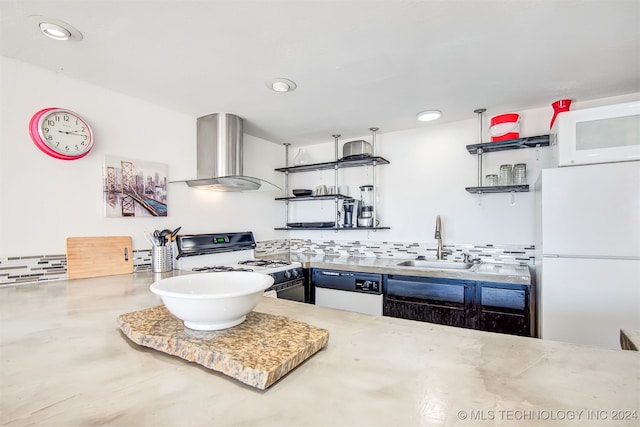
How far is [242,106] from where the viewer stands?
2359 mm

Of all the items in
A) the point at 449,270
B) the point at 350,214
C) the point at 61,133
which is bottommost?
the point at 449,270

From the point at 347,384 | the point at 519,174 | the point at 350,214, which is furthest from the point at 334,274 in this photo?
the point at 347,384

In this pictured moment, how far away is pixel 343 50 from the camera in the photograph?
1.60 metres

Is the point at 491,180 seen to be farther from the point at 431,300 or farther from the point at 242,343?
the point at 242,343

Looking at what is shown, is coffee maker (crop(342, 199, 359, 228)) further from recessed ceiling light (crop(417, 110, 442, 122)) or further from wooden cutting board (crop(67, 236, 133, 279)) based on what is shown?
wooden cutting board (crop(67, 236, 133, 279))

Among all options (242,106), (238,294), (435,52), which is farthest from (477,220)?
(238,294)

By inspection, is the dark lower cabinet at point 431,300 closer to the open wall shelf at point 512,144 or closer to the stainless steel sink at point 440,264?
the stainless steel sink at point 440,264

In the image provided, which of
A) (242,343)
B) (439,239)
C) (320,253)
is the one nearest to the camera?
(242,343)

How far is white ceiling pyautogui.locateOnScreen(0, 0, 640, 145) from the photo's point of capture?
4.23 ft

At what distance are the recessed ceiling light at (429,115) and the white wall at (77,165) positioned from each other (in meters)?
1.86

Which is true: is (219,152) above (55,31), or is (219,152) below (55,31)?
below

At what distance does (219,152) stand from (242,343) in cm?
196

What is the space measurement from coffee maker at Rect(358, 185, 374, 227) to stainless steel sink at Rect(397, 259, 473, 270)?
53 centimetres

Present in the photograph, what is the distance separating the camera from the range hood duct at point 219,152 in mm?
2436
